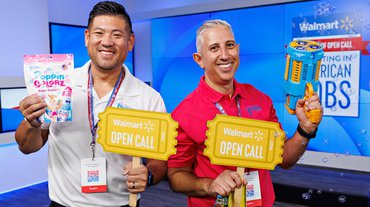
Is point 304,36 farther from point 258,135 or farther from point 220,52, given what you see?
point 258,135

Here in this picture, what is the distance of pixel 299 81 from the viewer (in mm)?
1207

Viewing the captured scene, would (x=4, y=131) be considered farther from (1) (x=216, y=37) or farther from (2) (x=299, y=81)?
(2) (x=299, y=81)

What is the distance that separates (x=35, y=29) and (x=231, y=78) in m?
3.67

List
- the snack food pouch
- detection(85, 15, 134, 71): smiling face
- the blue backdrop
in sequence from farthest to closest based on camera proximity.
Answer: the blue backdrop
detection(85, 15, 134, 71): smiling face
the snack food pouch

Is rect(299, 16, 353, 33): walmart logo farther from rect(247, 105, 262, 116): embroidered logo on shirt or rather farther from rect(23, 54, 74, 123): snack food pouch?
rect(23, 54, 74, 123): snack food pouch

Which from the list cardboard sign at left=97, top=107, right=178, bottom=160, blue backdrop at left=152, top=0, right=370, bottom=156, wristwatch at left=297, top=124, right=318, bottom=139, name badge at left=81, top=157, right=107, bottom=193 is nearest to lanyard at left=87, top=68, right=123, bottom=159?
name badge at left=81, top=157, right=107, bottom=193

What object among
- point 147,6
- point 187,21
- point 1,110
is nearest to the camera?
point 1,110

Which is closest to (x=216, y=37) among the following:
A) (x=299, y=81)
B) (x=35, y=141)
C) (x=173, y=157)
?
(x=299, y=81)

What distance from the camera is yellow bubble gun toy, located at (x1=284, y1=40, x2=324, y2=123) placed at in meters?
1.18

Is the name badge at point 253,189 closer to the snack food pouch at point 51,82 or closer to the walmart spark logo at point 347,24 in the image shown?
the snack food pouch at point 51,82

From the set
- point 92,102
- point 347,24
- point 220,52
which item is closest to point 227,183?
point 220,52

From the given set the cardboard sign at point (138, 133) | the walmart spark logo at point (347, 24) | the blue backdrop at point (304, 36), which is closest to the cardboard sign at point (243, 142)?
the cardboard sign at point (138, 133)

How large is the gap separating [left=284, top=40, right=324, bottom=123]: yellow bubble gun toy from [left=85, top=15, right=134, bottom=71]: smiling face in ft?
2.01

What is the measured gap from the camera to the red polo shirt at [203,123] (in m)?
1.39
